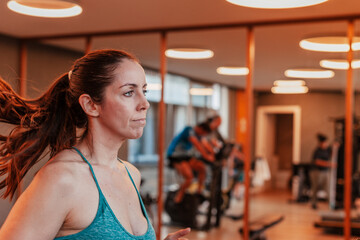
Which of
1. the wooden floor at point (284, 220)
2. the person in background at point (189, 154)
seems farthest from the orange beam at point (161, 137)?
the wooden floor at point (284, 220)

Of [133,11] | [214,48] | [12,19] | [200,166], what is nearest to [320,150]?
[200,166]

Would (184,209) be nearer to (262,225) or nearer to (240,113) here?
(262,225)

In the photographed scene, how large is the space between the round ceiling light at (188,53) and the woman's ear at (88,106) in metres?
4.10

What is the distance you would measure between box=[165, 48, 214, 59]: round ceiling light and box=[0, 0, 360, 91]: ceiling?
54 mm

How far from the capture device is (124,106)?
3.98 feet

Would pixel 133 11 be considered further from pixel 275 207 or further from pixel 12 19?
pixel 275 207

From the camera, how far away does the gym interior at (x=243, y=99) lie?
4.43 m

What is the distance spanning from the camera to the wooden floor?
445 cm

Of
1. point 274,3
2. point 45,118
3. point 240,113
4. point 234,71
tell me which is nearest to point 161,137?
point 240,113

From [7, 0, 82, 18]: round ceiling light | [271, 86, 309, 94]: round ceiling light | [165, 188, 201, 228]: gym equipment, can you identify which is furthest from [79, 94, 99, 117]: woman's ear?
Result: [165, 188, 201, 228]: gym equipment

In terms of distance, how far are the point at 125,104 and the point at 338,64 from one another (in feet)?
12.1

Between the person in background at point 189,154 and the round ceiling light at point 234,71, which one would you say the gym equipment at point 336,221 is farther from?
the round ceiling light at point 234,71

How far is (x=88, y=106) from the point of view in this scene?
1232 mm

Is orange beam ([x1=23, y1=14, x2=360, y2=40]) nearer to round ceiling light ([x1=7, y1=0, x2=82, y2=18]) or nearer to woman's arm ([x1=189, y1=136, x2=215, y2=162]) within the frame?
woman's arm ([x1=189, y1=136, x2=215, y2=162])
